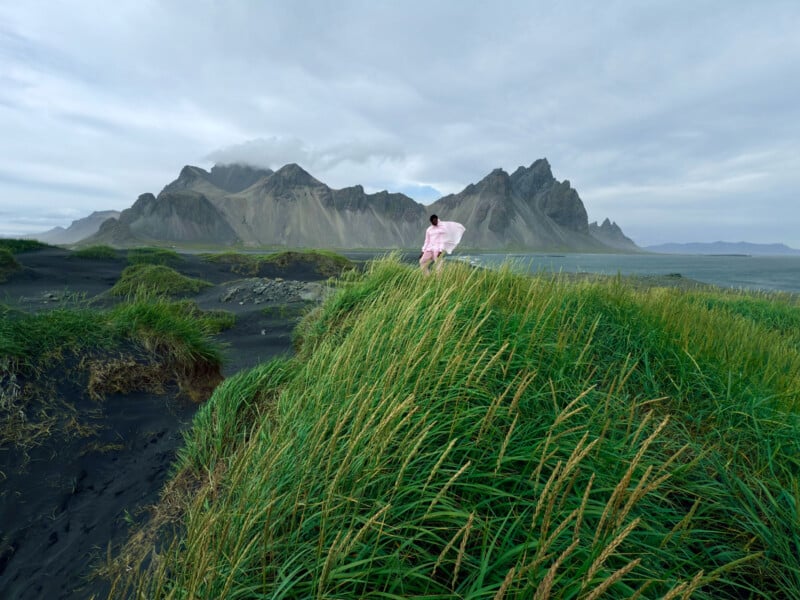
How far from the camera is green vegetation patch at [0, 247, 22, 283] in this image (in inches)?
674

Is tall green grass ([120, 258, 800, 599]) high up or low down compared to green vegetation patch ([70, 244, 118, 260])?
down

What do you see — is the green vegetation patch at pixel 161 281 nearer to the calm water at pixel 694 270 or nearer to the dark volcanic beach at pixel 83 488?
the dark volcanic beach at pixel 83 488

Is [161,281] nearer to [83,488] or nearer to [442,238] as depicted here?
[442,238]

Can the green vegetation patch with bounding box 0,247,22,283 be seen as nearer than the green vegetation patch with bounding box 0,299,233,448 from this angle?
No

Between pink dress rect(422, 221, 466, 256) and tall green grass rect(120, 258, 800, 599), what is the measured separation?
431 cm

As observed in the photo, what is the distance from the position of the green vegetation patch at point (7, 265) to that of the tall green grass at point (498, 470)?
67.7 feet

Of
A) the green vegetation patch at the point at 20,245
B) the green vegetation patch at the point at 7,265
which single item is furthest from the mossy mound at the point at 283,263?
the green vegetation patch at the point at 7,265

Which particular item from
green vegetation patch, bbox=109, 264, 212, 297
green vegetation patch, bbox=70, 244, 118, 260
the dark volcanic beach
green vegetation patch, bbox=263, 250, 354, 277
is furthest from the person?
green vegetation patch, bbox=70, 244, 118, 260

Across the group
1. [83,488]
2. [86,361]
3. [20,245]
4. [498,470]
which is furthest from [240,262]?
[498,470]

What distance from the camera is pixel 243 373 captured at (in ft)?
15.8

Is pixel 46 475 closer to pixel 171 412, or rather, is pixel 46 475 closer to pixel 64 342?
pixel 171 412

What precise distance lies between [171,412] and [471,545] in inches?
173

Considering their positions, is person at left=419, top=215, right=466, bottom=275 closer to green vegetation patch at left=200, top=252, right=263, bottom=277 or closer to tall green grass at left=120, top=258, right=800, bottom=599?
tall green grass at left=120, top=258, right=800, bottom=599

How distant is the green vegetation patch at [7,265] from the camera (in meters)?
17.1
